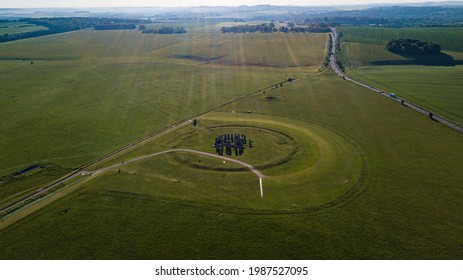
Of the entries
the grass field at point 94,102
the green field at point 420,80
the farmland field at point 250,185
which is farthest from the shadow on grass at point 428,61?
the farmland field at point 250,185

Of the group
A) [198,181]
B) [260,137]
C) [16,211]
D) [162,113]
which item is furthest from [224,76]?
[16,211]

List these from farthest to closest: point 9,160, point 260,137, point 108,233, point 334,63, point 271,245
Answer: point 334,63, point 260,137, point 9,160, point 108,233, point 271,245

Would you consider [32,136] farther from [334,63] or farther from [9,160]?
[334,63]

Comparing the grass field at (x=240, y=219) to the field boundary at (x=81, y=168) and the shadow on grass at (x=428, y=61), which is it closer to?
the field boundary at (x=81, y=168)

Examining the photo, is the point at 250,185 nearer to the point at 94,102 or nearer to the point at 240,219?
the point at 240,219

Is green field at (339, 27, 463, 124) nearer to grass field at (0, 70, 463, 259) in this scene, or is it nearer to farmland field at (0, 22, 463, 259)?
farmland field at (0, 22, 463, 259)

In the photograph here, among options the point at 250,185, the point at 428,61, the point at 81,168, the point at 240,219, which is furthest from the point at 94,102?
the point at 428,61

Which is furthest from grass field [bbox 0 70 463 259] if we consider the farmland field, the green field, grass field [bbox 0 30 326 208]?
the green field
